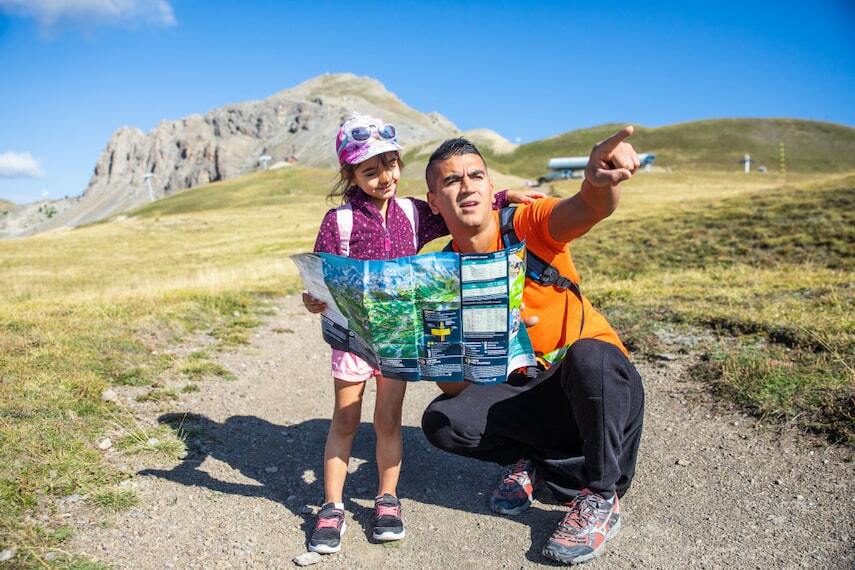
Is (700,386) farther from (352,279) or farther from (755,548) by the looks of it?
(352,279)

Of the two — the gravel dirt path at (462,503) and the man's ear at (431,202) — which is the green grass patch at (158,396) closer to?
the gravel dirt path at (462,503)

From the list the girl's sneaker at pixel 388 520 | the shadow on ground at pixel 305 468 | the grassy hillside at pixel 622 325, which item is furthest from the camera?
the grassy hillside at pixel 622 325

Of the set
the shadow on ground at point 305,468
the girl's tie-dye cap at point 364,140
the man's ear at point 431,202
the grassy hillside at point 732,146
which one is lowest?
the shadow on ground at point 305,468

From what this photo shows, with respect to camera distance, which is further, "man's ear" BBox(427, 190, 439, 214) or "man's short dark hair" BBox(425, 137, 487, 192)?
"man's ear" BBox(427, 190, 439, 214)

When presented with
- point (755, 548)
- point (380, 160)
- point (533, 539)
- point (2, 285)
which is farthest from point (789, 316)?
point (2, 285)

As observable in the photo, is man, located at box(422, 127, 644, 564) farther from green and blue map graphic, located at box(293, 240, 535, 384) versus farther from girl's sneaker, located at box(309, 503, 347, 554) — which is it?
girl's sneaker, located at box(309, 503, 347, 554)

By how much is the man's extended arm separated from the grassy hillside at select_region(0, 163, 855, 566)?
2784 mm

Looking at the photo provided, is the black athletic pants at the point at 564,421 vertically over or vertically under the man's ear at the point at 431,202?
under

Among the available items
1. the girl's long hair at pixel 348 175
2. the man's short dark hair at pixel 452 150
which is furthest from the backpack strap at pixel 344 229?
the man's short dark hair at pixel 452 150

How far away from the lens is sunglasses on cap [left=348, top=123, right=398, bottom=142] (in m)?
3.93

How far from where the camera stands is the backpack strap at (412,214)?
13.7 ft

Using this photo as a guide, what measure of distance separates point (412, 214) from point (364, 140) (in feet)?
1.99

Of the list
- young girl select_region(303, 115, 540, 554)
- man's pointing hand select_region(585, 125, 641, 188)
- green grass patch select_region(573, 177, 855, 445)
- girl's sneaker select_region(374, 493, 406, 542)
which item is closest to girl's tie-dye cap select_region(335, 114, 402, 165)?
young girl select_region(303, 115, 540, 554)

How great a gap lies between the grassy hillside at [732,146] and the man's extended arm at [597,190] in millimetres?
111949
